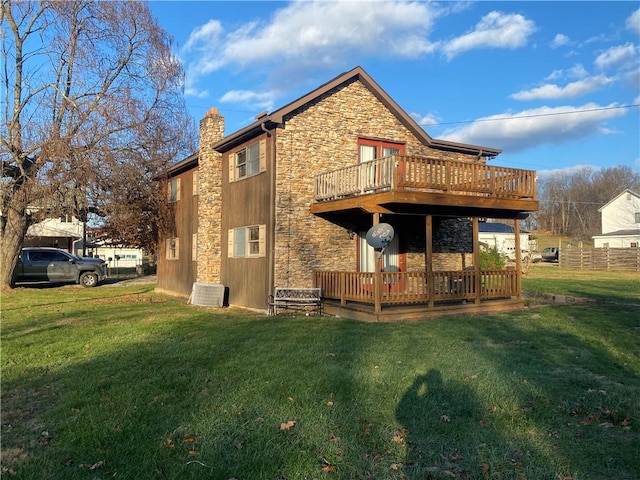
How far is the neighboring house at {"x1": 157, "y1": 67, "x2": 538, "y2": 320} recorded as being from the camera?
1302cm

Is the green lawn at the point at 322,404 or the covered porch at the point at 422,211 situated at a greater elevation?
the covered porch at the point at 422,211

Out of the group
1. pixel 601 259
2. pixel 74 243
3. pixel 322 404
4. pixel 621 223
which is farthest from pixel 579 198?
pixel 322 404

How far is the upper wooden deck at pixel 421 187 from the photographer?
484 inches

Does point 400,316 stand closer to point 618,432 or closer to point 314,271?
point 314,271

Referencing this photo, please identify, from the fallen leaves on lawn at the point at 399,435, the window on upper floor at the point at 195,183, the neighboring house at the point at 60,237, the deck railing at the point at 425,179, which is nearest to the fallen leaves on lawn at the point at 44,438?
the fallen leaves on lawn at the point at 399,435

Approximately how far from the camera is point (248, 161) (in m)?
16.1

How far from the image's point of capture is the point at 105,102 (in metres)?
17.9

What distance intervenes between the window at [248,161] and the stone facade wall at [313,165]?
32.6 inches

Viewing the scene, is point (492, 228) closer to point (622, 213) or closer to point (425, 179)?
point (622, 213)

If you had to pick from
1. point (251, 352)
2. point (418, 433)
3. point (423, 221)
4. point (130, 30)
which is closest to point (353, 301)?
point (423, 221)

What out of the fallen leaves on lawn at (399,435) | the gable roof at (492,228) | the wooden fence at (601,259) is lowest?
the fallen leaves on lawn at (399,435)

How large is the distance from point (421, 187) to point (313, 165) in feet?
12.8

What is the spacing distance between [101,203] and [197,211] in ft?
12.5

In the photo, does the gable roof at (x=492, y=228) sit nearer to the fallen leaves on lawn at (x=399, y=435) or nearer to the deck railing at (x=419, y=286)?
the deck railing at (x=419, y=286)
